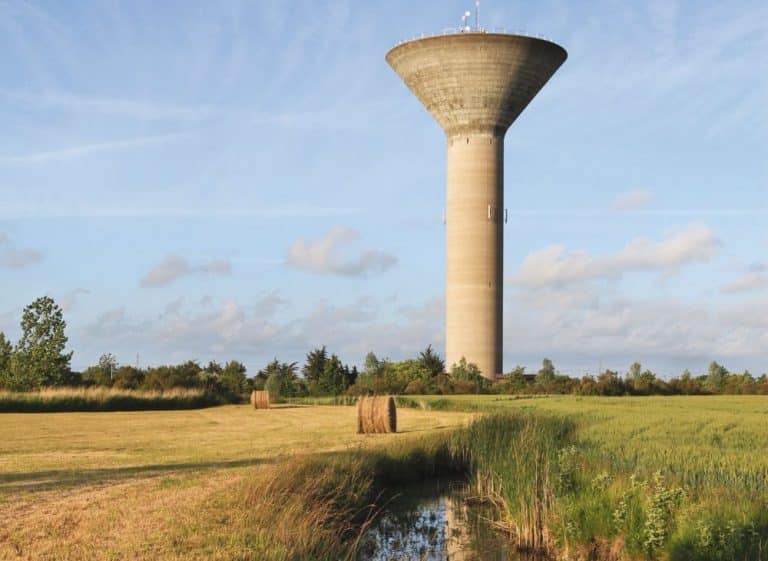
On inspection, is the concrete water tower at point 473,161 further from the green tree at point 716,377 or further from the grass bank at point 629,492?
the grass bank at point 629,492

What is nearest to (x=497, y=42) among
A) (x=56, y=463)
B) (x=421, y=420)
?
(x=421, y=420)

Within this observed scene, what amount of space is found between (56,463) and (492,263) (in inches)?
1896

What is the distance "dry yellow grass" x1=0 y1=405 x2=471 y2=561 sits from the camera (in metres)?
11.6

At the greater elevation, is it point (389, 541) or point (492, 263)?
point (492, 263)

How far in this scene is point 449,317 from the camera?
67.9 meters

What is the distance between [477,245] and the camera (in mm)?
65875

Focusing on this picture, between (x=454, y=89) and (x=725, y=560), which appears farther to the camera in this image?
(x=454, y=89)

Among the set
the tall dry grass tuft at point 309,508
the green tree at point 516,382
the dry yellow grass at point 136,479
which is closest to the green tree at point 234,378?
the green tree at point 516,382

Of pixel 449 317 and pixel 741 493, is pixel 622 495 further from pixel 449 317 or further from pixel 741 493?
pixel 449 317

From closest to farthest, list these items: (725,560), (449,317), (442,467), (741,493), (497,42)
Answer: (725,560) → (741,493) → (442,467) → (497,42) → (449,317)

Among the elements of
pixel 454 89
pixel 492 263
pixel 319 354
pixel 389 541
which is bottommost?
pixel 389 541

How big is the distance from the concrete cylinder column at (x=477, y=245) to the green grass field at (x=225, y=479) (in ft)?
115

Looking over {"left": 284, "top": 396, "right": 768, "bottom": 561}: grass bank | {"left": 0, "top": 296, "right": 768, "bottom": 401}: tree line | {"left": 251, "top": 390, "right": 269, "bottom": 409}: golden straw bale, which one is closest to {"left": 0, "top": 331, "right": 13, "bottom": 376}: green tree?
{"left": 0, "top": 296, "right": 768, "bottom": 401}: tree line

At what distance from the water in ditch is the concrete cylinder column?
4546 centimetres
